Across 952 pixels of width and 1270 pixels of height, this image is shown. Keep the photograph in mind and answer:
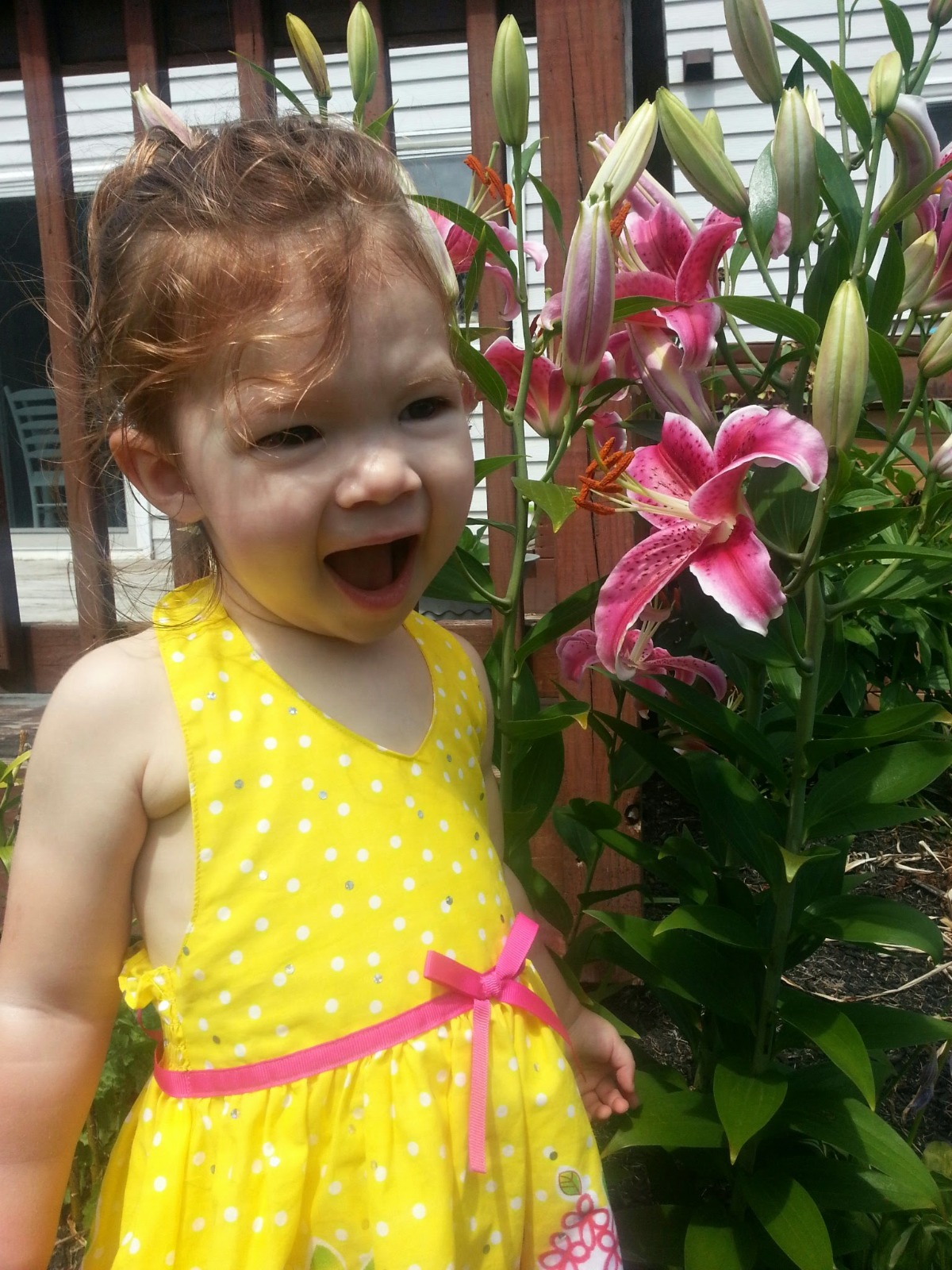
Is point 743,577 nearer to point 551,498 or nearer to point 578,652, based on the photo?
point 551,498

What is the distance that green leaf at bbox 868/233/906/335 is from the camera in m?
0.90

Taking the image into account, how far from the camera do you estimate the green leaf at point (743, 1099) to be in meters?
0.93

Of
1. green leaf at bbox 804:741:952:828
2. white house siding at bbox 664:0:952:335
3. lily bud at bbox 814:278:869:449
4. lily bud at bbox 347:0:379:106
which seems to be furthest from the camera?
white house siding at bbox 664:0:952:335

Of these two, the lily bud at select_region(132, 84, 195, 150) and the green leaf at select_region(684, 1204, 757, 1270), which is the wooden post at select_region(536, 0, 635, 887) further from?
the green leaf at select_region(684, 1204, 757, 1270)

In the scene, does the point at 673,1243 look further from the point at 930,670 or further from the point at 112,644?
the point at 930,670

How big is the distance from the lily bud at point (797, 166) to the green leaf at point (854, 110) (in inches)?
1.6

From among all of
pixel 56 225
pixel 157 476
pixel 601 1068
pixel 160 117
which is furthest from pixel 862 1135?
pixel 56 225

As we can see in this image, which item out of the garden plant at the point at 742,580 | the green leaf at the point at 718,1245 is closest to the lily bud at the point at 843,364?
the garden plant at the point at 742,580

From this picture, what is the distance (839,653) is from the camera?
112 cm

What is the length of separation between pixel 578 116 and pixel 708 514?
910 mm

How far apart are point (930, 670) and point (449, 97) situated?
13.3 ft

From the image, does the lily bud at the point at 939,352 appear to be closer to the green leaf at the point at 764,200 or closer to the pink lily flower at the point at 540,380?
the green leaf at the point at 764,200

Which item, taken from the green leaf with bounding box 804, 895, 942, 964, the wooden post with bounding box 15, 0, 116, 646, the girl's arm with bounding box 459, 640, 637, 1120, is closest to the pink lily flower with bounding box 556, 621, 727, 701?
the girl's arm with bounding box 459, 640, 637, 1120

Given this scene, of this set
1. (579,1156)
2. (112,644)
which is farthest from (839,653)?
(112,644)
